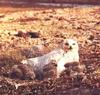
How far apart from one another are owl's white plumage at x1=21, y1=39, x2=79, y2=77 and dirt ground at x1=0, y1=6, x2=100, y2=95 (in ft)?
0.32

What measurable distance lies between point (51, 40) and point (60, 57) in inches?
30.3

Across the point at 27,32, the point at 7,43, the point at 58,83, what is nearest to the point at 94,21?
the point at 27,32

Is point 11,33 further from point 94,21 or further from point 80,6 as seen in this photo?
point 80,6

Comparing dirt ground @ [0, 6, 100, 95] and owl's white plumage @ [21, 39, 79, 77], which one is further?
owl's white plumage @ [21, 39, 79, 77]

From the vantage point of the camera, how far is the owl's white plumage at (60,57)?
356 cm

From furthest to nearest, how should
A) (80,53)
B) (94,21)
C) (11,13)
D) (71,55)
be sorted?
(11,13) < (94,21) < (80,53) < (71,55)

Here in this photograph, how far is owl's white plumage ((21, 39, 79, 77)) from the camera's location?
11.7ft

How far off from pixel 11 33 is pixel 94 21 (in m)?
1.07

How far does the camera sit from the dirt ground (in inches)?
131

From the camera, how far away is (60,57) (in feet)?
11.9

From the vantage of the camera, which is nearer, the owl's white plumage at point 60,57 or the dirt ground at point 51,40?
the dirt ground at point 51,40

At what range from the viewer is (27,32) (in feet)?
15.4

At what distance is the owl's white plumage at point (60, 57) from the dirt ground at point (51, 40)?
0.10 metres

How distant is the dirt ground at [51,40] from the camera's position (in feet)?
10.9
